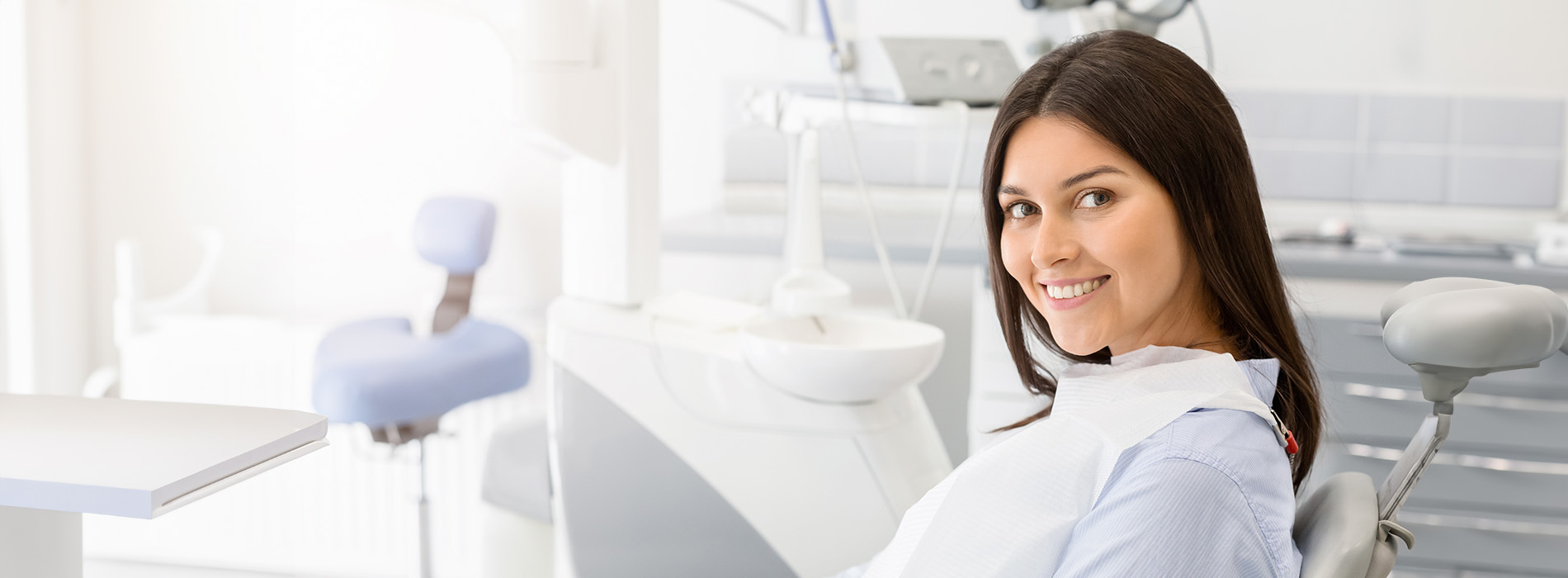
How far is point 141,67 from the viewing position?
7.57 feet

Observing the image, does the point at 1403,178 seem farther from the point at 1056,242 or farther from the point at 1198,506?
the point at 1198,506

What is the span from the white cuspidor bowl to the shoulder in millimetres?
684

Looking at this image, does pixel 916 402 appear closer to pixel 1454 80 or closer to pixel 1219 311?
pixel 1219 311

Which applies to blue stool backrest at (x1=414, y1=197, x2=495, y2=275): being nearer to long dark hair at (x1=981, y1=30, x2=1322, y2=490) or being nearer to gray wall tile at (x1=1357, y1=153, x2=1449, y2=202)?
long dark hair at (x1=981, y1=30, x2=1322, y2=490)

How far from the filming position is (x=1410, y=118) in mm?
2283

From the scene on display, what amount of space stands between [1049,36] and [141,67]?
6.39 ft

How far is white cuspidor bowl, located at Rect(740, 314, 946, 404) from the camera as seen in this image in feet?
4.45

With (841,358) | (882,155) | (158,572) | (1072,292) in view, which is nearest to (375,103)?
(882,155)

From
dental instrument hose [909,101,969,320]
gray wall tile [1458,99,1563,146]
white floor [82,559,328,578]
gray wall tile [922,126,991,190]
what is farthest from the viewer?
white floor [82,559,328,578]

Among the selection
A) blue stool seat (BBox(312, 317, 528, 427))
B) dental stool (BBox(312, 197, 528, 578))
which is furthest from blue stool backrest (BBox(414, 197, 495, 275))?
blue stool seat (BBox(312, 317, 528, 427))

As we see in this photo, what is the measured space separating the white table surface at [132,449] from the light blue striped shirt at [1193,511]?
625 millimetres

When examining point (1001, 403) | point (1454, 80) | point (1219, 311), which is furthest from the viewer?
point (1454, 80)

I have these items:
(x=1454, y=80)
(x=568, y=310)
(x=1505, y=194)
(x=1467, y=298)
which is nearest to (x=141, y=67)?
(x=568, y=310)

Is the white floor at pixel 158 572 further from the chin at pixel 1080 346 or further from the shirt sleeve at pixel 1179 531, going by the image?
the shirt sleeve at pixel 1179 531
